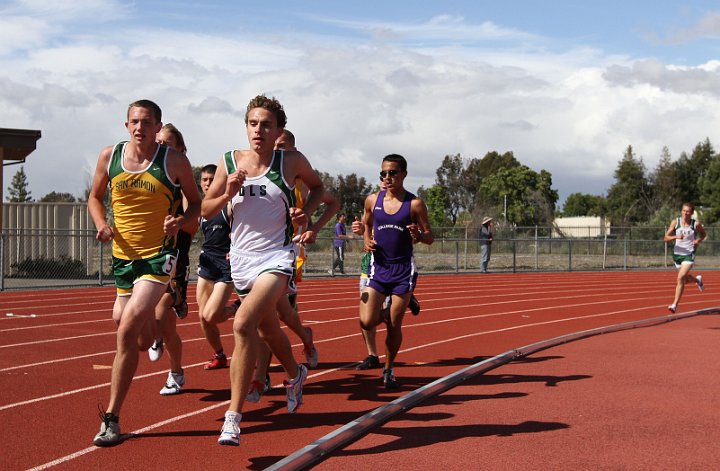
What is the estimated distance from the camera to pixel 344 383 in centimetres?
807

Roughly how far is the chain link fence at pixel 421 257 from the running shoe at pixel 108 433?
597 inches

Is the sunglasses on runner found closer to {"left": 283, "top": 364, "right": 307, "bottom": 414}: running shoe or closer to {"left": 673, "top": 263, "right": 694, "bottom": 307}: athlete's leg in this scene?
{"left": 283, "top": 364, "right": 307, "bottom": 414}: running shoe

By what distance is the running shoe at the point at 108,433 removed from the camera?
17.9 feet

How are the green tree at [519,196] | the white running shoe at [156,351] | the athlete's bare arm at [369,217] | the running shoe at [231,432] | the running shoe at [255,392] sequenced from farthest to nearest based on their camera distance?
the green tree at [519,196] < the athlete's bare arm at [369,217] < the white running shoe at [156,351] < the running shoe at [255,392] < the running shoe at [231,432]

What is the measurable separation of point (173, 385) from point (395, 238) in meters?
2.25

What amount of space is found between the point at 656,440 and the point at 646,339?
5938 millimetres

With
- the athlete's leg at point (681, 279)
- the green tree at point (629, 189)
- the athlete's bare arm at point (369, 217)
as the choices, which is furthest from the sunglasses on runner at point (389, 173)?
the green tree at point (629, 189)

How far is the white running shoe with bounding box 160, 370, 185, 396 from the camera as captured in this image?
23.9ft

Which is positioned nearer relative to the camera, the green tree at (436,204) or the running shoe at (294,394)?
the running shoe at (294,394)

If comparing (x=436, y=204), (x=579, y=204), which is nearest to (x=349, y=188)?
(x=436, y=204)

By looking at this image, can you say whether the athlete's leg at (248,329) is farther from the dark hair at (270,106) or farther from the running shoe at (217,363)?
the running shoe at (217,363)

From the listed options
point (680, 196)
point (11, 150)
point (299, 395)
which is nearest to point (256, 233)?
point (299, 395)

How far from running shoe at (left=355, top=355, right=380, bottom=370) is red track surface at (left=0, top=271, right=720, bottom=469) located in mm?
177

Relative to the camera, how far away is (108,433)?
215 inches
